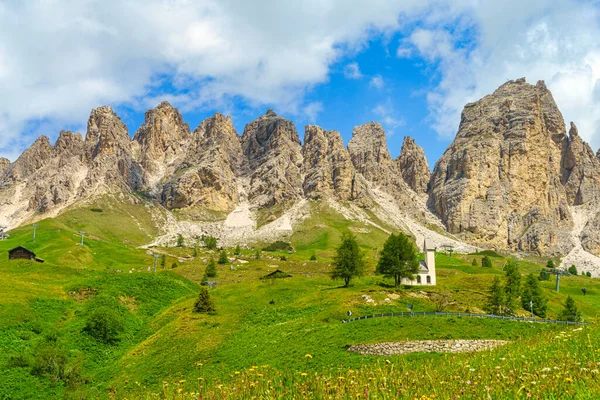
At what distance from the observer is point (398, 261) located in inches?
2968

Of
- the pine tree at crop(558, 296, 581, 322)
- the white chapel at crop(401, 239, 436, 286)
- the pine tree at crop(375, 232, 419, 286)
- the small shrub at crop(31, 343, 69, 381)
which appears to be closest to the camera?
the small shrub at crop(31, 343, 69, 381)

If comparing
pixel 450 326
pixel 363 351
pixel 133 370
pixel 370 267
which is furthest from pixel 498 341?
pixel 370 267

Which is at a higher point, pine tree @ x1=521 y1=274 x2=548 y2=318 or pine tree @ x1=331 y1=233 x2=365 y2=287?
pine tree @ x1=331 y1=233 x2=365 y2=287

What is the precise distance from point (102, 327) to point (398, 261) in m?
45.3

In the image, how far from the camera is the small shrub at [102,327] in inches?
2168

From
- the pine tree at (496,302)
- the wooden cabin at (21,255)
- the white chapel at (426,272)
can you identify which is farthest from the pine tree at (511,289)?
the wooden cabin at (21,255)

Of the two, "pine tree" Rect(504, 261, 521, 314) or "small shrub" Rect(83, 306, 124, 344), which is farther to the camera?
"pine tree" Rect(504, 261, 521, 314)

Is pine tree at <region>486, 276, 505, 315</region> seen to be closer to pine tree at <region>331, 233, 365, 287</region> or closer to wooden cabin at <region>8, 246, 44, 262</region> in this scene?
pine tree at <region>331, 233, 365, 287</region>

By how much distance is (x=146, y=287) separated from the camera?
77750 mm

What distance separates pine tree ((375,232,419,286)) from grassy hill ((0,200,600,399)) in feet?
28.4

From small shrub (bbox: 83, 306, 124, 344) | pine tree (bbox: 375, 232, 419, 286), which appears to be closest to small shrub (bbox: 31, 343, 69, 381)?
small shrub (bbox: 83, 306, 124, 344)

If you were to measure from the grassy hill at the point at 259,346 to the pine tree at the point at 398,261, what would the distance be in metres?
8.66

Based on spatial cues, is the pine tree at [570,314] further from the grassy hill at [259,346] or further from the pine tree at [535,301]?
the grassy hill at [259,346]

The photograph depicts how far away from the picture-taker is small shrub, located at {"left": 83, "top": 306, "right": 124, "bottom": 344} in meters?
55.1
